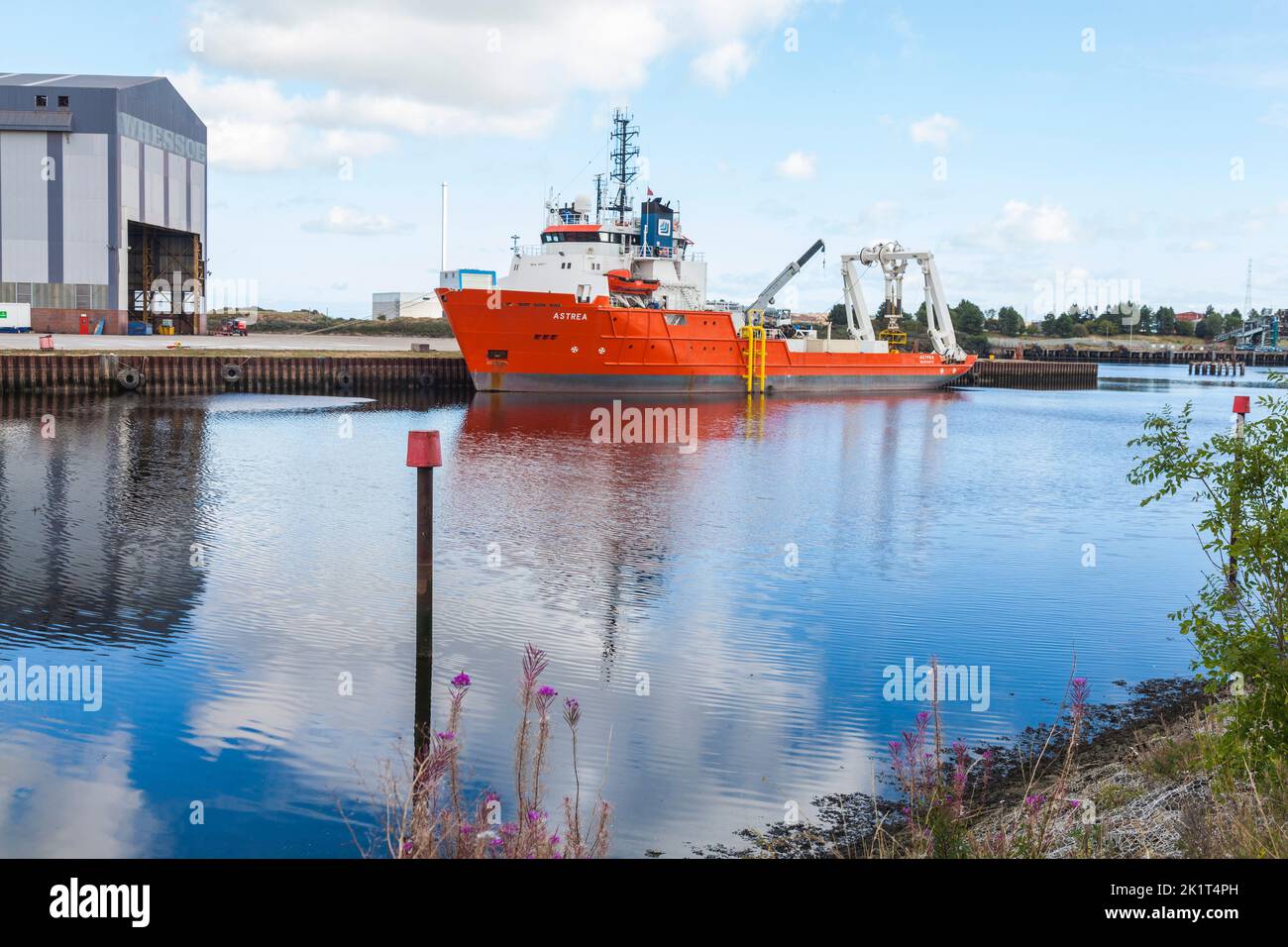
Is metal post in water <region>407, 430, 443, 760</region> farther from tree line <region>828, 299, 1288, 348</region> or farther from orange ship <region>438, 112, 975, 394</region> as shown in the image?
tree line <region>828, 299, 1288, 348</region>

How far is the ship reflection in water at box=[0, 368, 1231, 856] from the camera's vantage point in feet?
22.6

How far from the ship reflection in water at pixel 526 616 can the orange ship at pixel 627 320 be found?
1390cm

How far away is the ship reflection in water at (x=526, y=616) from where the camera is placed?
6883mm

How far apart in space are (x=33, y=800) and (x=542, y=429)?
2295cm

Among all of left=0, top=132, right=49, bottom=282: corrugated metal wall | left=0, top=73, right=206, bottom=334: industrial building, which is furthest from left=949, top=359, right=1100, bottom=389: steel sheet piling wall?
left=0, top=132, right=49, bottom=282: corrugated metal wall

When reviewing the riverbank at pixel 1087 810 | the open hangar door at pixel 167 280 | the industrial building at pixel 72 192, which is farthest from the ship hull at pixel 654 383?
the riverbank at pixel 1087 810

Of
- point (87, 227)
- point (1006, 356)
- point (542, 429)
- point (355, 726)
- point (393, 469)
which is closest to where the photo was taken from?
point (355, 726)

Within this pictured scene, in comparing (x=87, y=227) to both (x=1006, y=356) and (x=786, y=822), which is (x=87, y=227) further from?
(x=1006, y=356)

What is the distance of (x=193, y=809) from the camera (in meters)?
6.50

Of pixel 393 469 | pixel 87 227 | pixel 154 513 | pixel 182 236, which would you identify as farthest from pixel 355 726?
pixel 182 236

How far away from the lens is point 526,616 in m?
10.9

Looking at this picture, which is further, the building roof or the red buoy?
the building roof

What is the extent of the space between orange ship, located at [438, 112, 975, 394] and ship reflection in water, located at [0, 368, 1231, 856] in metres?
13.9

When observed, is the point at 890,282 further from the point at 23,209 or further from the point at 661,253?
the point at 23,209
